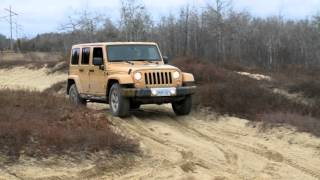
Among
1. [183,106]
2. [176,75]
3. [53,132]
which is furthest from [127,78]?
[53,132]

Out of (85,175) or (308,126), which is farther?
(308,126)

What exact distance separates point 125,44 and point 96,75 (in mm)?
1088

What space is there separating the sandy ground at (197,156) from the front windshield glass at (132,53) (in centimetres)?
152

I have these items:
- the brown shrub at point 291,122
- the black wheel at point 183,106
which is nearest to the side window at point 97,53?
the black wheel at point 183,106

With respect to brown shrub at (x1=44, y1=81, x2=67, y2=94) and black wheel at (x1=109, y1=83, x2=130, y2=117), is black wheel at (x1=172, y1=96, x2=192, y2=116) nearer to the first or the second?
black wheel at (x1=109, y1=83, x2=130, y2=117)

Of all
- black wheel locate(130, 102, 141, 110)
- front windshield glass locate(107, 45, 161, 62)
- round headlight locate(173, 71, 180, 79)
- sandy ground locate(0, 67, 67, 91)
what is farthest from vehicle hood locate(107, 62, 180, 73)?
sandy ground locate(0, 67, 67, 91)

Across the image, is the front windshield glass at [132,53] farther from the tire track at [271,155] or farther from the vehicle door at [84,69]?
the tire track at [271,155]

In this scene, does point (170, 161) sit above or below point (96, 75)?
below

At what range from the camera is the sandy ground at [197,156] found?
904 centimetres

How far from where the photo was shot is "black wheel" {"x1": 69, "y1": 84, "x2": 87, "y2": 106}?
17.1 metres

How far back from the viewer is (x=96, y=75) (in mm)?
15820

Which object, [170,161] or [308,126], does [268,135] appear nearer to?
[308,126]

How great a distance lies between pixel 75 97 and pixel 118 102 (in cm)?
312

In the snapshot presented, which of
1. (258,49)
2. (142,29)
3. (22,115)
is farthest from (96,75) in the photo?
(258,49)
